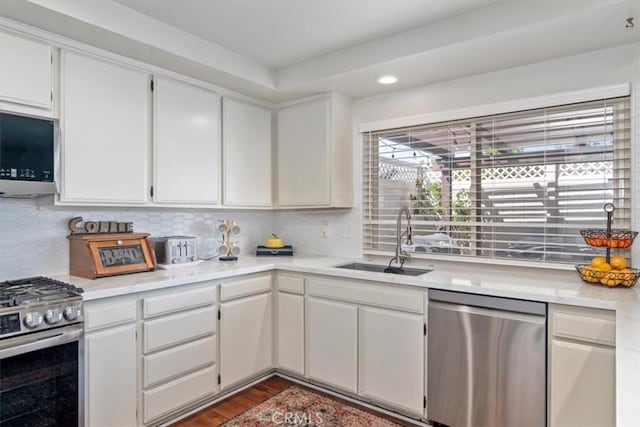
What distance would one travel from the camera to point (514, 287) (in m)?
2.14

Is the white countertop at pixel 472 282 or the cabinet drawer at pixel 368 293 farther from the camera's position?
the cabinet drawer at pixel 368 293

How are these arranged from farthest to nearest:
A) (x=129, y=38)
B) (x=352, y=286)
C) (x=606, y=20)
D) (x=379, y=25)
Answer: (x=352, y=286) < (x=379, y=25) < (x=129, y=38) < (x=606, y=20)

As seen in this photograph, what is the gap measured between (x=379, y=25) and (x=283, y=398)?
8.46 feet

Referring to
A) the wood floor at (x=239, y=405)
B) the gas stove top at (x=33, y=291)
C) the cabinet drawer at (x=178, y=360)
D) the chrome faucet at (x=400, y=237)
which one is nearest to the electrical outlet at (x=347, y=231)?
the chrome faucet at (x=400, y=237)

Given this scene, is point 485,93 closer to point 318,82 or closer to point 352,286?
point 318,82

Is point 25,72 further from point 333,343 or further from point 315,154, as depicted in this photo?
point 333,343

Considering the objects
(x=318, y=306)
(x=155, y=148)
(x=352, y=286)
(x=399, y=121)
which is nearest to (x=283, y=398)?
(x=318, y=306)

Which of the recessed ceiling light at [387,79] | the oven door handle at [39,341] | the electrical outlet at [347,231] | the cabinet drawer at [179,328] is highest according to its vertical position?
the recessed ceiling light at [387,79]

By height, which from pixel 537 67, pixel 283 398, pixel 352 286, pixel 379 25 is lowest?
pixel 283 398

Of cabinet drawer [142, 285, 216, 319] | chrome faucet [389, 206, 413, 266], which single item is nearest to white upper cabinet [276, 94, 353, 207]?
chrome faucet [389, 206, 413, 266]

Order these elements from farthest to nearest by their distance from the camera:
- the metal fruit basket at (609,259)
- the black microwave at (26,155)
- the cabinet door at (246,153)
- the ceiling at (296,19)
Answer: the cabinet door at (246,153)
the ceiling at (296,19)
the metal fruit basket at (609,259)
the black microwave at (26,155)

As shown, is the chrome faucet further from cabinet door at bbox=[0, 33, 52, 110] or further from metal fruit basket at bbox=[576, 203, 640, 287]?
cabinet door at bbox=[0, 33, 52, 110]

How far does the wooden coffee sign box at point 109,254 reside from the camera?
2.35m

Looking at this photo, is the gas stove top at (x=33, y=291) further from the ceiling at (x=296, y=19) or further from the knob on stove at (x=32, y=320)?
the ceiling at (x=296, y=19)
